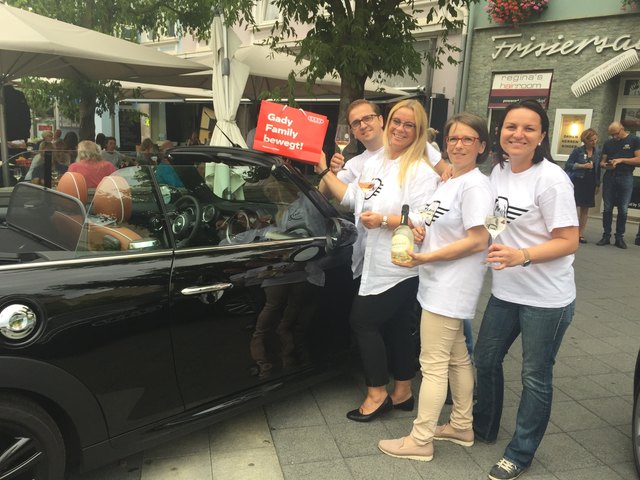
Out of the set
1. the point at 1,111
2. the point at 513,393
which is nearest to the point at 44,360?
the point at 513,393

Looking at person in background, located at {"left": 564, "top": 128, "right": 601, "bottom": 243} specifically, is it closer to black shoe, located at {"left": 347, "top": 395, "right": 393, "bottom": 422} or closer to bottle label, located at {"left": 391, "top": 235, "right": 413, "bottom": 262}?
black shoe, located at {"left": 347, "top": 395, "right": 393, "bottom": 422}

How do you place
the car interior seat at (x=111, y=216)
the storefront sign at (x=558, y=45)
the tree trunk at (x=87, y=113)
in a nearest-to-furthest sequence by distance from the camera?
the car interior seat at (x=111, y=216) < the tree trunk at (x=87, y=113) < the storefront sign at (x=558, y=45)

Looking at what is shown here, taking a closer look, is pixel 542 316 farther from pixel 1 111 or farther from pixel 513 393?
pixel 1 111

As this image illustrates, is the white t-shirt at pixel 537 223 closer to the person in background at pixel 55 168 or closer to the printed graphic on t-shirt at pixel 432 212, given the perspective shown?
the printed graphic on t-shirt at pixel 432 212

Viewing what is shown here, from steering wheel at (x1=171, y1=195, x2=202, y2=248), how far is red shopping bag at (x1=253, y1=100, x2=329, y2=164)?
0.49 m

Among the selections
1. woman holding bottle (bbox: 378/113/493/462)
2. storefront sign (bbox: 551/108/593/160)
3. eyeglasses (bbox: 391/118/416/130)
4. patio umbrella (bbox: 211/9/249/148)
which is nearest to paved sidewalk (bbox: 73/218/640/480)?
woman holding bottle (bbox: 378/113/493/462)

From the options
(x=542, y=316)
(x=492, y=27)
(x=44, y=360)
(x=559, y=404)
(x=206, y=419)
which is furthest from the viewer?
(x=492, y=27)

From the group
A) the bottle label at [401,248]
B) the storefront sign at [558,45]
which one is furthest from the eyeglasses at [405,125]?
the storefront sign at [558,45]

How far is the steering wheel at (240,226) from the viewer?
8.71 feet

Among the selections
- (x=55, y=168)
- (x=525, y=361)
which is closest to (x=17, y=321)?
(x=55, y=168)

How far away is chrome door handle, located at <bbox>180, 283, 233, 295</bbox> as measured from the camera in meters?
2.22

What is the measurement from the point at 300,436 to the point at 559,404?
1687 mm

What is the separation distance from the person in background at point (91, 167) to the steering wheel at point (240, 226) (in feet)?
2.16

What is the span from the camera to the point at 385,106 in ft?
41.4
